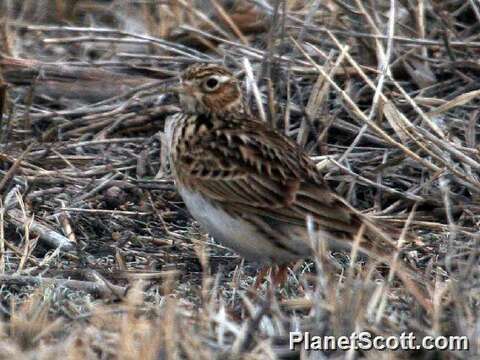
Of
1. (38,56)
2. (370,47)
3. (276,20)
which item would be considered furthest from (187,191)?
(38,56)

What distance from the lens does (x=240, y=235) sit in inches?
206

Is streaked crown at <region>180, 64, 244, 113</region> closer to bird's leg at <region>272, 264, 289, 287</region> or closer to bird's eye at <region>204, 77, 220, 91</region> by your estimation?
bird's eye at <region>204, 77, 220, 91</region>

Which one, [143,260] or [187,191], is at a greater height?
[187,191]

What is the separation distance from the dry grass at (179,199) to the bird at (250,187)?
20 cm

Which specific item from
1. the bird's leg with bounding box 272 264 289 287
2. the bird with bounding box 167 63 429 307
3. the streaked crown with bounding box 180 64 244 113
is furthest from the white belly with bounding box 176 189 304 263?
the streaked crown with bounding box 180 64 244 113

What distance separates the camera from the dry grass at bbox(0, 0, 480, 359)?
4352 millimetres

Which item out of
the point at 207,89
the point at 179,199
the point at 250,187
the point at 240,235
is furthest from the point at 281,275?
the point at 179,199

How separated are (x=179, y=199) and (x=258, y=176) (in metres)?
1.31

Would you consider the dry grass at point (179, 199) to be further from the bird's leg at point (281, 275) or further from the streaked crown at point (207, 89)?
the streaked crown at point (207, 89)

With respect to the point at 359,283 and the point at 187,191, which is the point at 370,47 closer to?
the point at 187,191

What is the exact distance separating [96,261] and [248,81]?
1.62 m

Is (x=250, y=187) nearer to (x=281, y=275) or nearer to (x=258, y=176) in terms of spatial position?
(x=258, y=176)

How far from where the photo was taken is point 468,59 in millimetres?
7324

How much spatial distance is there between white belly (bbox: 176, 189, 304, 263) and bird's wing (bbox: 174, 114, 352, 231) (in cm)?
6
